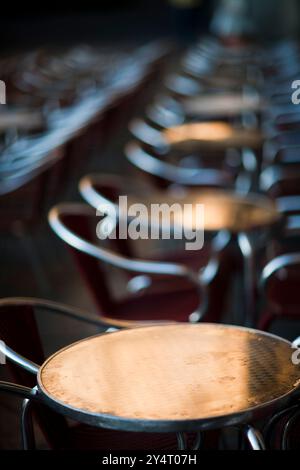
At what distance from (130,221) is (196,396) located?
1811 mm

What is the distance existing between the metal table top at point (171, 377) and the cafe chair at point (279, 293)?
3.04ft

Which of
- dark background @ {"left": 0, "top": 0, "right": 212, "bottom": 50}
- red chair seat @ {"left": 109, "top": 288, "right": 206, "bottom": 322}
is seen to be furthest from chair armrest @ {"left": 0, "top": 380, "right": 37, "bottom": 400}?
dark background @ {"left": 0, "top": 0, "right": 212, "bottom": 50}

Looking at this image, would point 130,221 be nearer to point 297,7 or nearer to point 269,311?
point 269,311

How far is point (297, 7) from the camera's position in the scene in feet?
62.4

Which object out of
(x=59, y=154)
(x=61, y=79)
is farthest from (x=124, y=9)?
(x=59, y=154)

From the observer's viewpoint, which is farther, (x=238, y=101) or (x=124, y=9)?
(x=124, y=9)

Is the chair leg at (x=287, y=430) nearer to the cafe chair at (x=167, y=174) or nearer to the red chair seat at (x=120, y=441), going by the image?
the red chair seat at (x=120, y=441)

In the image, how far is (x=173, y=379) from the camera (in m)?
1.92

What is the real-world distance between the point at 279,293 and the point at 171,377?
1.43 m

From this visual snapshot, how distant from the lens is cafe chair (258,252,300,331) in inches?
124

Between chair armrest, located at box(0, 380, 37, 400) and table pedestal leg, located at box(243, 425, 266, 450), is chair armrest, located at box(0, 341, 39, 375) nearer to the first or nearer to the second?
chair armrest, located at box(0, 380, 37, 400)

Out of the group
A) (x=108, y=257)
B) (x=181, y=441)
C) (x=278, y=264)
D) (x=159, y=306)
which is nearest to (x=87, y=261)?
(x=108, y=257)

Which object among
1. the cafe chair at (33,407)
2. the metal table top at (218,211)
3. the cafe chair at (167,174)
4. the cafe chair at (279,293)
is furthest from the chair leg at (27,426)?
the cafe chair at (167,174)

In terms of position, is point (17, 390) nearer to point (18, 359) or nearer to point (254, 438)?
point (18, 359)
